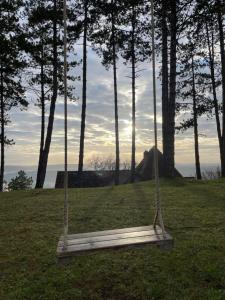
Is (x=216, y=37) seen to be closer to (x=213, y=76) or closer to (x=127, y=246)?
(x=213, y=76)

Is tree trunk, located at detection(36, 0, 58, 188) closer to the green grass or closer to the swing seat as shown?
the green grass

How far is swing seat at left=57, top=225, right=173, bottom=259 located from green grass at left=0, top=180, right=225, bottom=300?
17cm

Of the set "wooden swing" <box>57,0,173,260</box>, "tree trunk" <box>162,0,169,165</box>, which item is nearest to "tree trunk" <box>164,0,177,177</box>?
"tree trunk" <box>162,0,169,165</box>

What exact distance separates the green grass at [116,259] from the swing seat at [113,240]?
0.54 ft

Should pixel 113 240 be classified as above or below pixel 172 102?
below

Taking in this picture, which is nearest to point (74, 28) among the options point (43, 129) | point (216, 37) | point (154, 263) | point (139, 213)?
point (43, 129)

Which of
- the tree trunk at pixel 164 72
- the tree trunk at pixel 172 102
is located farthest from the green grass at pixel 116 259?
the tree trunk at pixel 164 72

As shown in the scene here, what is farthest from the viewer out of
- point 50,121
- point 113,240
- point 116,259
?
point 50,121

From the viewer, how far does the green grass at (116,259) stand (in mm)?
5051

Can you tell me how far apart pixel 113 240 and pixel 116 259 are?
1530mm

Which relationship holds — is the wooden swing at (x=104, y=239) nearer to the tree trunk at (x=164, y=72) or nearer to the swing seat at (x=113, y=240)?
the swing seat at (x=113, y=240)

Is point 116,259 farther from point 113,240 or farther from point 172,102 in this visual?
point 172,102

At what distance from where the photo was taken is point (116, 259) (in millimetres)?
6121

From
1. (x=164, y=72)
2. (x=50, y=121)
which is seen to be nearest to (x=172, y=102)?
(x=164, y=72)
